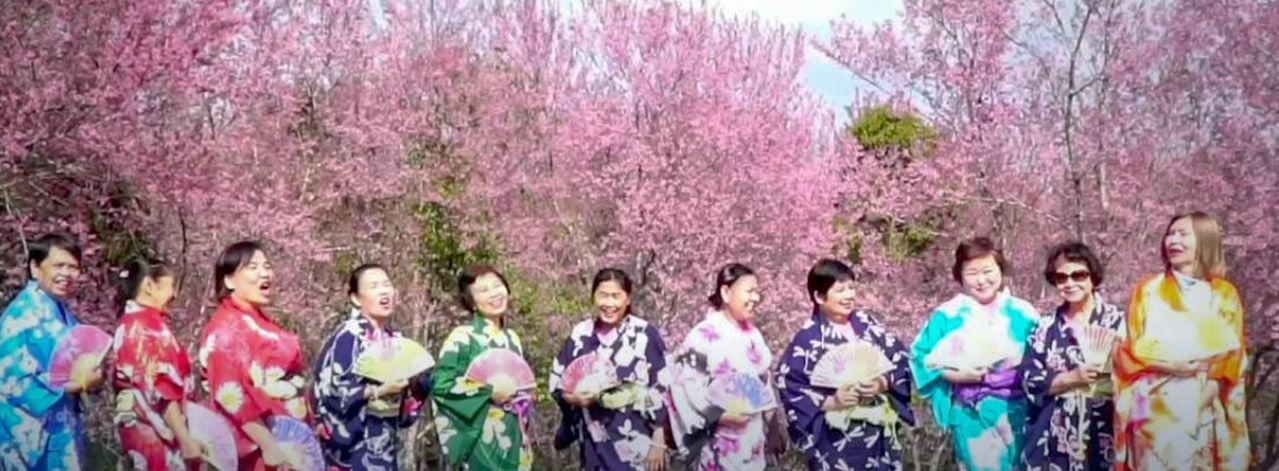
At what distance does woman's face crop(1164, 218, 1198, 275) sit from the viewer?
17.6 ft

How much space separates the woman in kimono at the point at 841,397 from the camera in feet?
18.9

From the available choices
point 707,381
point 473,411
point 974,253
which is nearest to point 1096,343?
point 974,253

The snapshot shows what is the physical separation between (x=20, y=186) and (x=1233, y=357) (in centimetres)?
585

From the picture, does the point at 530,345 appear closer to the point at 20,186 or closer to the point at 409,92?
the point at 409,92

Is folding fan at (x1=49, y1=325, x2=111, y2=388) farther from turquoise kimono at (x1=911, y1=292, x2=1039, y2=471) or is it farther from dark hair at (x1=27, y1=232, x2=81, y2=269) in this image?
turquoise kimono at (x1=911, y1=292, x2=1039, y2=471)

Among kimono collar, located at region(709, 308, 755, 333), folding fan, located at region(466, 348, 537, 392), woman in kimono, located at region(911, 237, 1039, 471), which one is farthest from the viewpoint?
kimono collar, located at region(709, 308, 755, 333)

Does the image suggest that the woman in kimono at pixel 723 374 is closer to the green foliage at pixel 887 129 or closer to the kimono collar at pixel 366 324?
the kimono collar at pixel 366 324

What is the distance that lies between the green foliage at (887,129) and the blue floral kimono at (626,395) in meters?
4.95

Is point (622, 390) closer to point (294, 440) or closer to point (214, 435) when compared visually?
point (294, 440)

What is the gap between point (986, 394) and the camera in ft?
18.5

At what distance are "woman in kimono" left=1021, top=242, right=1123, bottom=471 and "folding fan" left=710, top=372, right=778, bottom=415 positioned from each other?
43.8 inches

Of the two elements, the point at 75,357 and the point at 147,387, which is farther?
the point at 75,357

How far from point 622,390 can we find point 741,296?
657 millimetres

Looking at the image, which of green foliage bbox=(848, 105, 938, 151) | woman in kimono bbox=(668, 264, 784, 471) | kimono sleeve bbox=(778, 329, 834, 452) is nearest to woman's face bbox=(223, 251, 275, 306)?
woman in kimono bbox=(668, 264, 784, 471)
